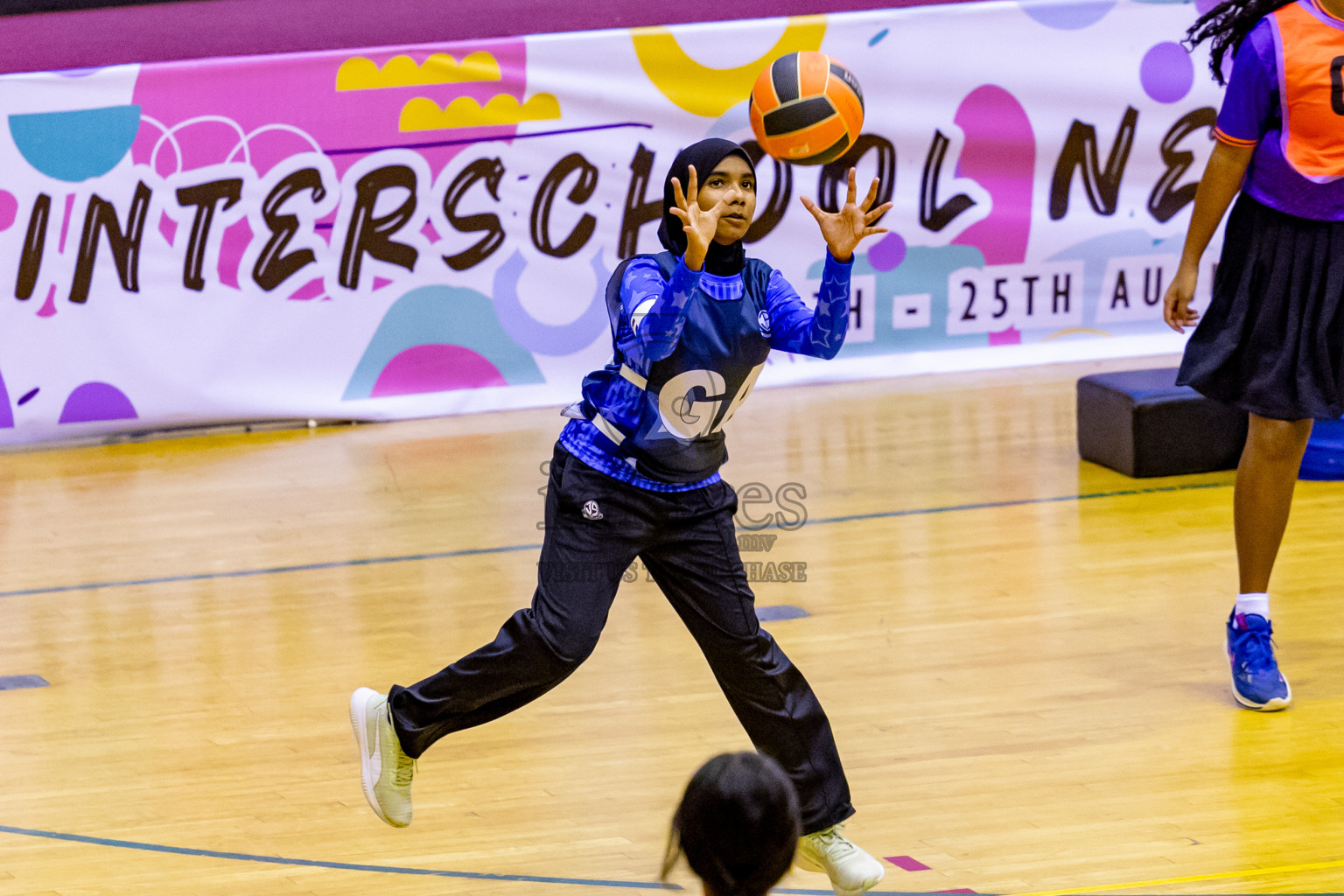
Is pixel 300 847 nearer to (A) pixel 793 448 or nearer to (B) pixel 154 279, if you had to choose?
(A) pixel 793 448

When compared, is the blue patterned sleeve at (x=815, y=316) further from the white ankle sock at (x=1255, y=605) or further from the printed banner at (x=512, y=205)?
the printed banner at (x=512, y=205)

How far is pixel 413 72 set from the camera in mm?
7211

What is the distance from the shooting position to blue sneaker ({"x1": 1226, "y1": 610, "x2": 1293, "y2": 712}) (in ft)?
12.2

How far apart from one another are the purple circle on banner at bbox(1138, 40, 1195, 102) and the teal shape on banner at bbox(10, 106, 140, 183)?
16.0 ft

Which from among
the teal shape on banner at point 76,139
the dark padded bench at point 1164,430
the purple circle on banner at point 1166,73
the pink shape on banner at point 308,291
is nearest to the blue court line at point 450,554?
the dark padded bench at point 1164,430

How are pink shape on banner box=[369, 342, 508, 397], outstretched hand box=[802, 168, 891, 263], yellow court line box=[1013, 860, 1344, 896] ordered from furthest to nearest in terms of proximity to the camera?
pink shape on banner box=[369, 342, 508, 397], yellow court line box=[1013, 860, 1344, 896], outstretched hand box=[802, 168, 891, 263]

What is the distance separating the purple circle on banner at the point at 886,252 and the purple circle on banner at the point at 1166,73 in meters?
1.49

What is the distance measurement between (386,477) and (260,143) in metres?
1.88

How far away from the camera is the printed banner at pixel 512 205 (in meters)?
7.10

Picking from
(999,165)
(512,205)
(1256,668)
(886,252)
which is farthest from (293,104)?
(1256,668)

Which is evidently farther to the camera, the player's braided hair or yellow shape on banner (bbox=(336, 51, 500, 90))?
yellow shape on banner (bbox=(336, 51, 500, 90))

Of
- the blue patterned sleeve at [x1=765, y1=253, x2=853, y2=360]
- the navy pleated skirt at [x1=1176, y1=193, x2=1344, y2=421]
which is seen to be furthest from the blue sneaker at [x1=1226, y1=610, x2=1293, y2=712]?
the blue patterned sleeve at [x1=765, y1=253, x2=853, y2=360]

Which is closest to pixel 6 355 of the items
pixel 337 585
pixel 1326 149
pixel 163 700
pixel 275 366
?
pixel 275 366

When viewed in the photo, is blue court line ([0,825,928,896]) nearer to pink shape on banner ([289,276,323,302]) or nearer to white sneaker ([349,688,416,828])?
white sneaker ([349,688,416,828])
